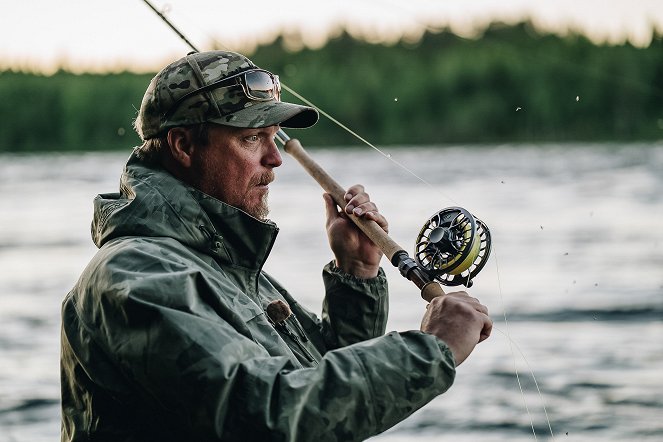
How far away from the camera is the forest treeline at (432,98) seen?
24484 mm

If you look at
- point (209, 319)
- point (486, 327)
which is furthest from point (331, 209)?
point (209, 319)

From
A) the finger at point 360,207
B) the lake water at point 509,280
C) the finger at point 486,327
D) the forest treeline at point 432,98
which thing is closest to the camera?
the finger at point 486,327

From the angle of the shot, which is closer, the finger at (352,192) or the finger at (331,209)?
the finger at (352,192)

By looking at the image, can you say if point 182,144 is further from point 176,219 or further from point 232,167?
point 176,219

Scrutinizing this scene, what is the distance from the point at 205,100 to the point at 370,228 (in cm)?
63

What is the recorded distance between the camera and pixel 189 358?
2012 mm

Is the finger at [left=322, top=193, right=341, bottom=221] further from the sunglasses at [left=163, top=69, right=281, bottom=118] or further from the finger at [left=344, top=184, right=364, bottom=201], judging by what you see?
the sunglasses at [left=163, top=69, right=281, bottom=118]

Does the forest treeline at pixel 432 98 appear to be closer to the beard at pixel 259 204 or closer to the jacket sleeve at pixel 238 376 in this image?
the beard at pixel 259 204

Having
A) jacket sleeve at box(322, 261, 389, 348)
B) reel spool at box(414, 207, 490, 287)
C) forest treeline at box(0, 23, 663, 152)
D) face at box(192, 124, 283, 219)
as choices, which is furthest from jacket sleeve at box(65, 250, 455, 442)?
forest treeline at box(0, 23, 663, 152)

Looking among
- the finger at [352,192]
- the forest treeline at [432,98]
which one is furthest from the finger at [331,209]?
the forest treeline at [432,98]

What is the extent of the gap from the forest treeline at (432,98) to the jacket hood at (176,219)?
20.3 meters

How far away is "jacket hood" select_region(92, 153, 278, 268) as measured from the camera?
2.29 meters

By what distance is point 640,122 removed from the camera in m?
25.2

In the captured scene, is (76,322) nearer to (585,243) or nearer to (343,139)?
(585,243)
